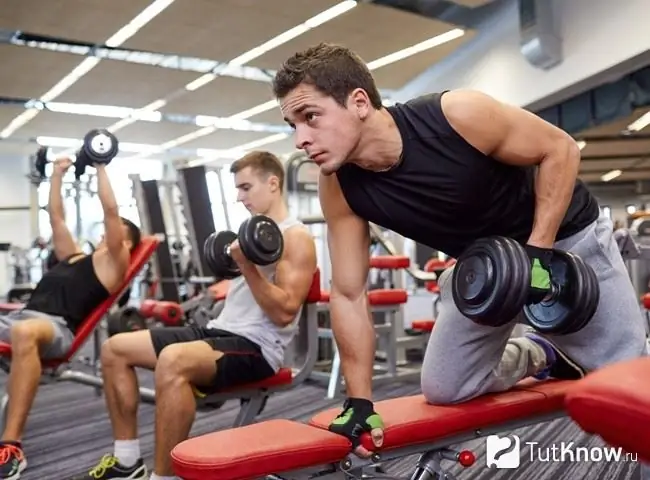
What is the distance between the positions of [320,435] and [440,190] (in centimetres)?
58

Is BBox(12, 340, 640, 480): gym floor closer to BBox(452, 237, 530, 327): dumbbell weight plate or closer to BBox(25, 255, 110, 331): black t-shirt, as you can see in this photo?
BBox(25, 255, 110, 331): black t-shirt

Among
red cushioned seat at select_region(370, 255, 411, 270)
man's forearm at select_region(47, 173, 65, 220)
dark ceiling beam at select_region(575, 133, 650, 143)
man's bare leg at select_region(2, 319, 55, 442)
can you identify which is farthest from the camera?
dark ceiling beam at select_region(575, 133, 650, 143)

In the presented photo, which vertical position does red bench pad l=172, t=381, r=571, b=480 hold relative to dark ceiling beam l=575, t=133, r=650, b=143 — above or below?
below

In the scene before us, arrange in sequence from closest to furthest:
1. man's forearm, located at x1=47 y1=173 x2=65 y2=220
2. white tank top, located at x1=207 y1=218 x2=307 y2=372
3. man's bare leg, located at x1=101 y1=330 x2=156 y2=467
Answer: man's bare leg, located at x1=101 y1=330 x2=156 y2=467 < white tank top, located at x1=207 y1=218 x2=307 y2=372 < man's forearm, located at x1=47 y1=173 x2=65 y2=220

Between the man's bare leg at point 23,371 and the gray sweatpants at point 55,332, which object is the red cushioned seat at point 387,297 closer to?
the gray sweatpants at point 55,332

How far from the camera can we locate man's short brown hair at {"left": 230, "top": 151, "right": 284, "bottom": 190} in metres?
2.26

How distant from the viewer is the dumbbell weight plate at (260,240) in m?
1.85

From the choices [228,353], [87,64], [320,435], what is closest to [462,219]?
[320,435]

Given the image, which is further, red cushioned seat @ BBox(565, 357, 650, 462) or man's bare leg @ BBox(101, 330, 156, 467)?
man's bare leg @ BBox(101, 330, 156, 467)

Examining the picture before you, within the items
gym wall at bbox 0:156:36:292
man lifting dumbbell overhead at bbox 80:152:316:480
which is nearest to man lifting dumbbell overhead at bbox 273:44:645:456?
man lifting dumbbell overhead at bbox 80:152:316:480

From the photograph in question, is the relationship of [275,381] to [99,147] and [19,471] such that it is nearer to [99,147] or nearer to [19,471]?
[19,471]

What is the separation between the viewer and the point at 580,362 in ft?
5.38

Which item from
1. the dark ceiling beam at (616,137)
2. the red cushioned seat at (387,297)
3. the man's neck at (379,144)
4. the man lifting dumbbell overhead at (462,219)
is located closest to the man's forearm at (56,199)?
the red cushioned seat at (387,297)

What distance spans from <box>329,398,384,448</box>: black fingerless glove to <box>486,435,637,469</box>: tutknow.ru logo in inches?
37.0
